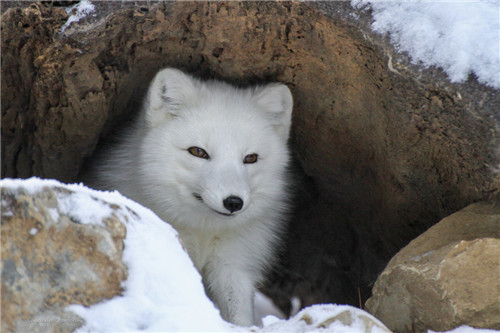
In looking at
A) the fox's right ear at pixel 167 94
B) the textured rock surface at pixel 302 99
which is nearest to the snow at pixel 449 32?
the textured rock surface at pixel 302 99

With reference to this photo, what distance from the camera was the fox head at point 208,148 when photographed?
3.16 m

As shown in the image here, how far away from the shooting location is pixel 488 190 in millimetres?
2760

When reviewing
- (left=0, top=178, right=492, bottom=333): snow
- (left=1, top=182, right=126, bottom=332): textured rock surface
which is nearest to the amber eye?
(left=0, top=178, right=492, bottom=333): snow

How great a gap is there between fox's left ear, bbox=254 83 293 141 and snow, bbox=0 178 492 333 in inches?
68.0

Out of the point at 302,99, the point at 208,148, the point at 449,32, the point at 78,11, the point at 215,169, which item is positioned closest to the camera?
the point at 449,32

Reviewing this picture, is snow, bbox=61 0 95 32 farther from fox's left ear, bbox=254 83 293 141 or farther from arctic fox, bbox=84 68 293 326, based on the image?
fox's left ear, bbox=254 83 293 141

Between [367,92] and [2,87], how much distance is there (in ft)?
7.02

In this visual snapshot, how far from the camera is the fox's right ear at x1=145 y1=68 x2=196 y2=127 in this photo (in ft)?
11.0

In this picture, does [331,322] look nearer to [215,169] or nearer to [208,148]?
[215,169]

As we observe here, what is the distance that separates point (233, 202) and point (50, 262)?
4.34 ft

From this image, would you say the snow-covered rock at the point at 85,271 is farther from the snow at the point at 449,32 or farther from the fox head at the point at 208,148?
the snow at the point at 449,32

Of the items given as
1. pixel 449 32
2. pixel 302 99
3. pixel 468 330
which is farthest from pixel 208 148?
pixel 468 330

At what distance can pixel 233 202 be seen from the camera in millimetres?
2900

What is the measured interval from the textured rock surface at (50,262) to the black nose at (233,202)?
3.76 feet
